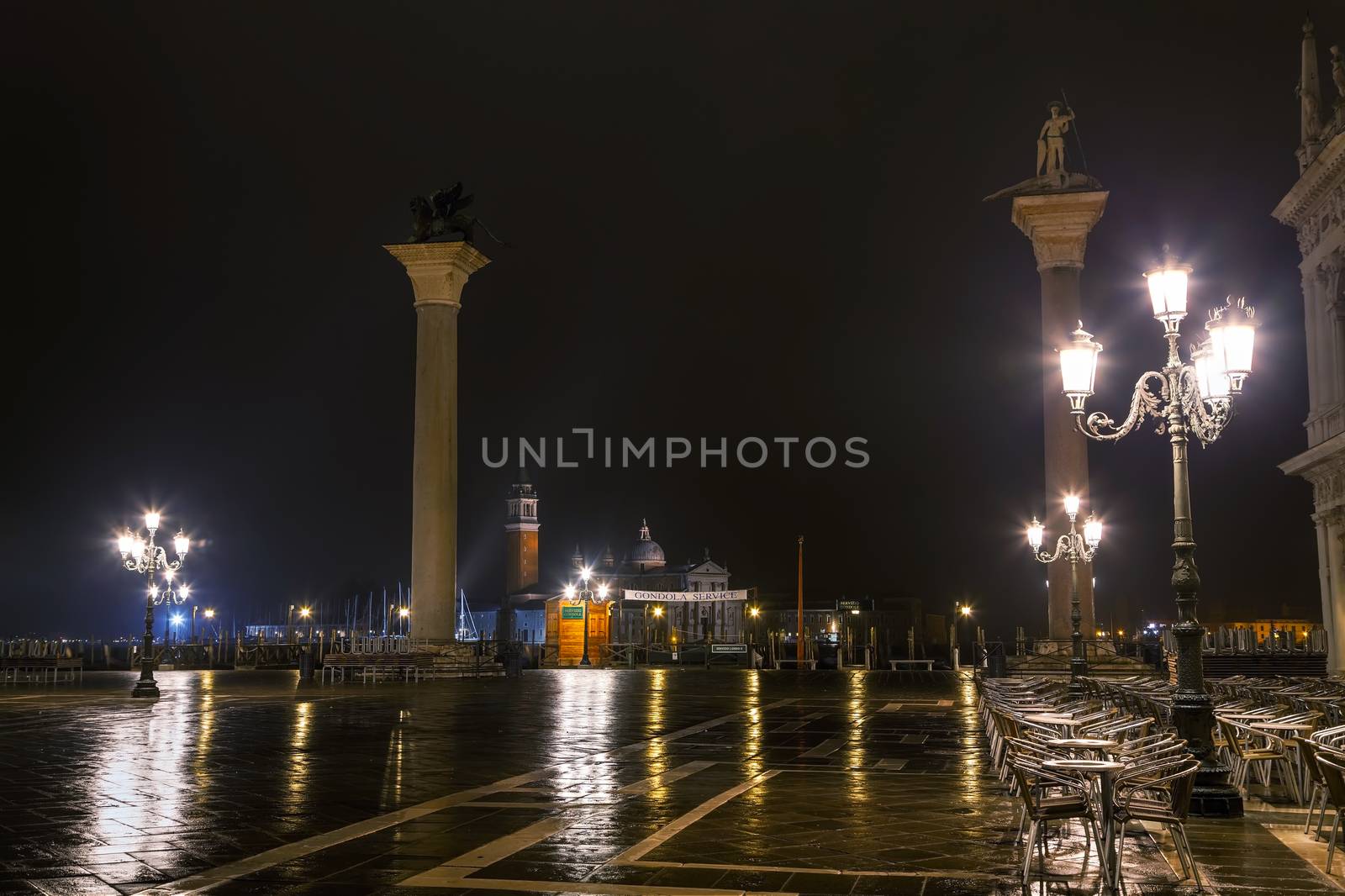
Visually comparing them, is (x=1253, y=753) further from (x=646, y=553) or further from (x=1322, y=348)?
(x=646, y=553)

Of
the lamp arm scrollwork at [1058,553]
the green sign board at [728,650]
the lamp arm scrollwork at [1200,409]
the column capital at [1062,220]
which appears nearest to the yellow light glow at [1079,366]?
the lamp arm scrollwork at [1200,409]

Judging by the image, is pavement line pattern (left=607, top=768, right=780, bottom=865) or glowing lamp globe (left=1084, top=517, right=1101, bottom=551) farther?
glowing lamp globe (left=1084, top=517, right=1101, bottom=551)

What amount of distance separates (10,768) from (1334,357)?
2257cm

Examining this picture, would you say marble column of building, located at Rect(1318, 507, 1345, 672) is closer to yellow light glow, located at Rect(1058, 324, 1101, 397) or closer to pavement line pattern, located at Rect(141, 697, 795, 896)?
yellow light glow, located at Rect(1058, 324, 1101, 397)

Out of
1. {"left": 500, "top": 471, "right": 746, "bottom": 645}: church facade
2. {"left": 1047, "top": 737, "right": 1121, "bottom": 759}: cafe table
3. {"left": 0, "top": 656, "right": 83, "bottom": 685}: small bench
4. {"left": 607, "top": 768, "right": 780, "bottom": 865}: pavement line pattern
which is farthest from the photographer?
{"left": 500, "top": 471, "right": 746, "bottom": 645}: church facade

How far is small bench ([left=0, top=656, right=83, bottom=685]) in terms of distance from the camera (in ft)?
92.9

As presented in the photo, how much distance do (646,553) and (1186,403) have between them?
287ft

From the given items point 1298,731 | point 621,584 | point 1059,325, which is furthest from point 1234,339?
point 621,584

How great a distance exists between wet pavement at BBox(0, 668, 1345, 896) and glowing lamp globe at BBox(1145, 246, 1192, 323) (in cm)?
335

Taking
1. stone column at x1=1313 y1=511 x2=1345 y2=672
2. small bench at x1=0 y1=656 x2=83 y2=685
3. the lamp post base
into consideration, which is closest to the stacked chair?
the lamp post base

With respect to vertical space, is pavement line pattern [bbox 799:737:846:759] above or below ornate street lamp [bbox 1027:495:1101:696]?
below

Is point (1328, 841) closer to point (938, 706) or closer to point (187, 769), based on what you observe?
point (187, 769)

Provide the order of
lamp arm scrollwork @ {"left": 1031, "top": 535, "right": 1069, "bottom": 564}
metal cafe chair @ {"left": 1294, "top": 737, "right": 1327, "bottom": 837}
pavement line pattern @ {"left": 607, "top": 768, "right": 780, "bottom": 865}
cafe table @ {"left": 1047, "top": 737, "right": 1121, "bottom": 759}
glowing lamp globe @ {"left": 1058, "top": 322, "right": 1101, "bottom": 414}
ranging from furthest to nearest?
1. lamp arm scrollwork @ {"left": 1031, "top": 535, "right": 1069, "bottom": 564}
2. glowing lamp globe @ {"left": 1058, "top": 322, "right": 1101, "bottom": 414}
3. metal cafe chair @ {"left": 1294, "top": 737, "right": 1327, "bottom": 837}
4. pavement line pattern @ {"left": 607, "top": 768, "right": 780, "bottom": 865}
5. cafe table @ {"left": 1047, "top": 737, "right": 1121, "bottom": 759}

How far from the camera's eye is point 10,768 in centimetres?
1023
